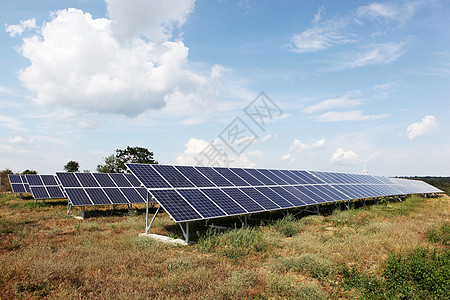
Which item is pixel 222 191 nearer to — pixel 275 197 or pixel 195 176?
pixel 195 176

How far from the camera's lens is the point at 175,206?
1170cm

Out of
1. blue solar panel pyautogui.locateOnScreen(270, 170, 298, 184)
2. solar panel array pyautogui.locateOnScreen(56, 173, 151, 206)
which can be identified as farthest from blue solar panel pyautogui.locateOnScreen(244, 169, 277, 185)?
solar panel array pyautogui.locateOnScreen(56, 173, 151, 206)

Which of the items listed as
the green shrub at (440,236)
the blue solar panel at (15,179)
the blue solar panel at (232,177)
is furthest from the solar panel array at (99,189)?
the blue solar panel at (15,179)

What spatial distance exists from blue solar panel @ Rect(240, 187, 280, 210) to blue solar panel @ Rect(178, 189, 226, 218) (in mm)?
3368

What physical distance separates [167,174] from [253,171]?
8.67 m

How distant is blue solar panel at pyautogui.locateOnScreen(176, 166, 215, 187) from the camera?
15098 millimetres

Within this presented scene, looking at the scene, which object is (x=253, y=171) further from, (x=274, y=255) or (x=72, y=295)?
(x=72, y=295)

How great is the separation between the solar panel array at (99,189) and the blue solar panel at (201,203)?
10.0 metres

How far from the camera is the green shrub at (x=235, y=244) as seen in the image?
33.9 feet

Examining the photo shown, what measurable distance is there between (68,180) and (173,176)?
40.6ft

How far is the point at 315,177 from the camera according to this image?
27.8 metres

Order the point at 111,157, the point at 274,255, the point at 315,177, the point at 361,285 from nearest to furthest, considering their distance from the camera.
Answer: the point at 361,285 → the point at 274,255 → the point at 315,177 → the point at 111,157

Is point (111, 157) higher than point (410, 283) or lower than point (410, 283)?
higher

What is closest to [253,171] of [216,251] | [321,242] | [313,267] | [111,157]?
[321,242]
